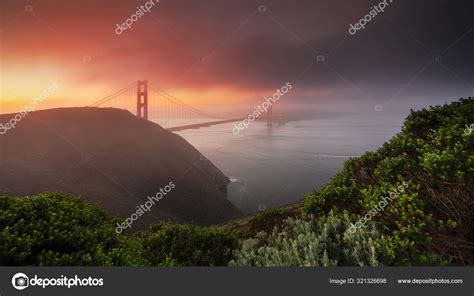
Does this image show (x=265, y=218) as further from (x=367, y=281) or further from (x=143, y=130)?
(x=143, y=130)

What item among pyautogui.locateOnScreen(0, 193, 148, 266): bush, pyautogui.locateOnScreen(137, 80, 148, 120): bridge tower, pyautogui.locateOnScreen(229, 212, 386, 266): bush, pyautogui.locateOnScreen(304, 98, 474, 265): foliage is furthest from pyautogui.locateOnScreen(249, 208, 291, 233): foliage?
pyautogui.locateOnScreen(137, 80, 148, 120): bridge tower

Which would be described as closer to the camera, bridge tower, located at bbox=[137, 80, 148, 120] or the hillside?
the hillside

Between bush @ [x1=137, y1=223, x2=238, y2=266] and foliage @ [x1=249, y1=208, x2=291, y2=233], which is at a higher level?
foliage @ [x1=249, y1=208, x2=291, y2=233]

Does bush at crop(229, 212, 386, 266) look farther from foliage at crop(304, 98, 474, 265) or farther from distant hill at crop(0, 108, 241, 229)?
distant hill at crop(0, 108, 241, 229)

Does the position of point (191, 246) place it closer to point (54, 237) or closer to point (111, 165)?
point (54, 237)

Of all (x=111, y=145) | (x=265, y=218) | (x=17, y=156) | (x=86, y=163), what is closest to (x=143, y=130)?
(x=111, y=145)

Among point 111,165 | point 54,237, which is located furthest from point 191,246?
point 111,165
